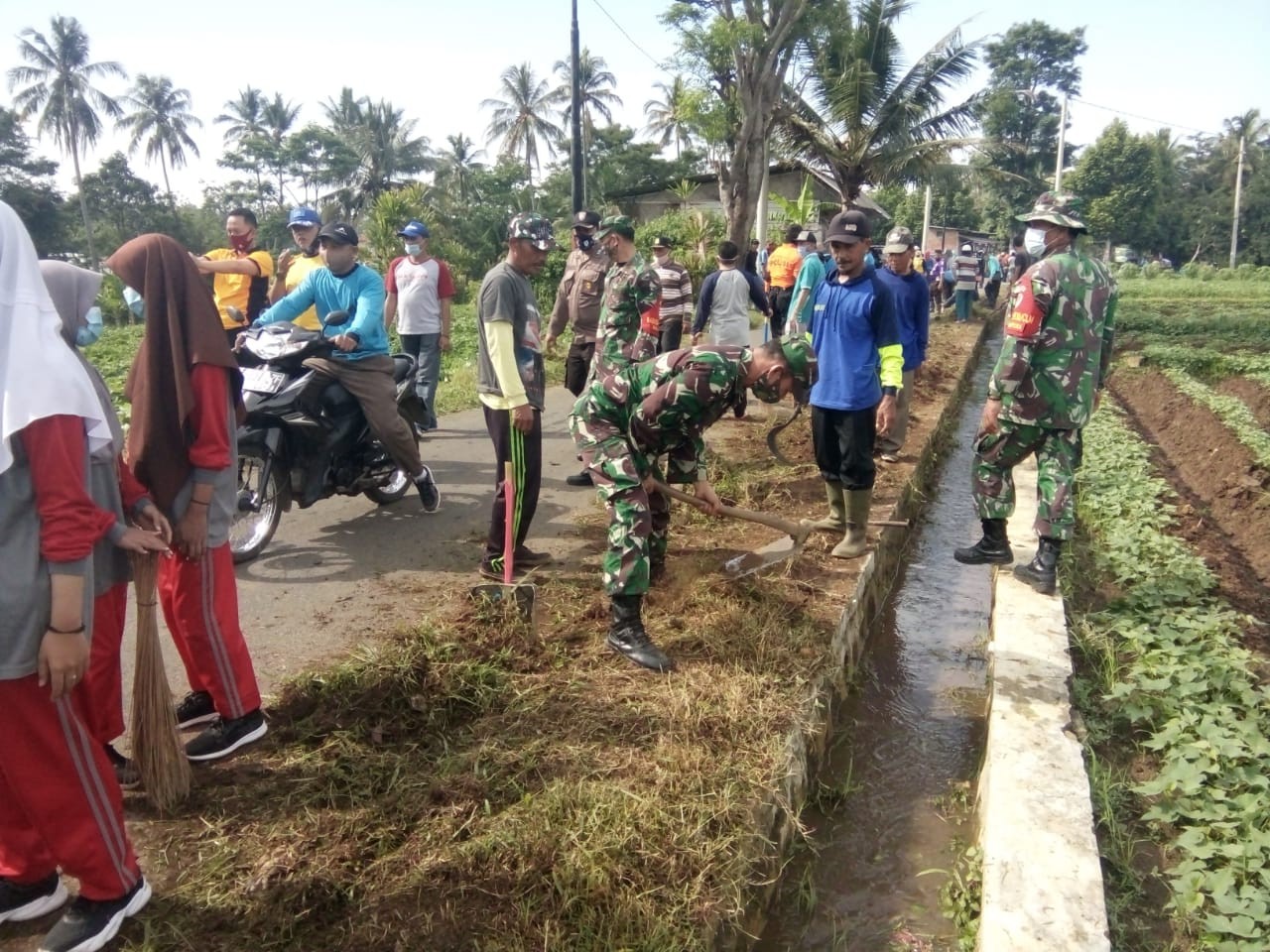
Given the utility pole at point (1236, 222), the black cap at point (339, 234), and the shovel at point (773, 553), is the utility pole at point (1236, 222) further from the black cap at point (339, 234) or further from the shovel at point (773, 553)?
the black cap at point (339, 234)

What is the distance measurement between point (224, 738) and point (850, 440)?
11.3 feet

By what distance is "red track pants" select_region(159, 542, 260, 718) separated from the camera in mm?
2719

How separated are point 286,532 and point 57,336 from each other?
134 inches

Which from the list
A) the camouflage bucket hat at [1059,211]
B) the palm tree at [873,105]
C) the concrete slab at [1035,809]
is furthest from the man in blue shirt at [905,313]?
the palm tree at [873,105]

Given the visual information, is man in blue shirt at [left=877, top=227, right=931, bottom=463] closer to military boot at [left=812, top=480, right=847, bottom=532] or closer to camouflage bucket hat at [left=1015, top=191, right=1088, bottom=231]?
military boot at [left=812, top=480, right=847, bottom=532]

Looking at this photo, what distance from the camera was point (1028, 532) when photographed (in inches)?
215

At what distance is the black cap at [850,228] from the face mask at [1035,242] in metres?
0.88

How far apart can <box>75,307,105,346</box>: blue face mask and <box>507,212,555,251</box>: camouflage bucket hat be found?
6.49 feet

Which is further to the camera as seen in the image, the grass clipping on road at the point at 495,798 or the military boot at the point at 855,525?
the military boot at the point at 855,525

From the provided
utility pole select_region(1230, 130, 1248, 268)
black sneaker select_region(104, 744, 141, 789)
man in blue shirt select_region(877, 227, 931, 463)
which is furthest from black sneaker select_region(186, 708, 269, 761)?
utility pole select_region(1230, 130, 1248, 268)

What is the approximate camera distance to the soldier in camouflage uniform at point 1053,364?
4.33 metres

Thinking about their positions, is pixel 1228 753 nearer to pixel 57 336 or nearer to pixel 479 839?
pixel 479 839

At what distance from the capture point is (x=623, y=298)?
17.5ft

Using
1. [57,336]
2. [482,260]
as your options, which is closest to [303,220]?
[57,336]
